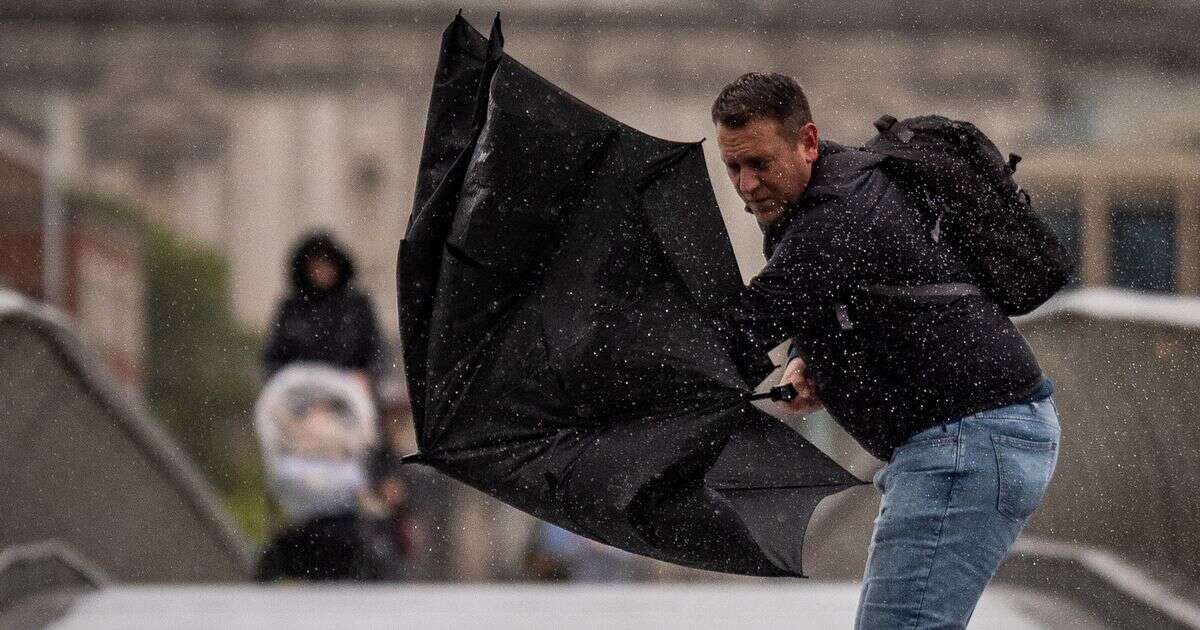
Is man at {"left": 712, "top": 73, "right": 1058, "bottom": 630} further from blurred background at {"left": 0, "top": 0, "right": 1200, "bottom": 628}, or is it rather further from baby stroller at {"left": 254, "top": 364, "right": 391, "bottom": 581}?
blurred background at {"left": 0, "top": 0, "right": 1200, "bottom": 628}

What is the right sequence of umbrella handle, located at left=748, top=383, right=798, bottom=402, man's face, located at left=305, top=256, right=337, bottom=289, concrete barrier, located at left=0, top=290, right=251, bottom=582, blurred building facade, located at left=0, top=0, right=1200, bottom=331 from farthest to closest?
blurred building facade, located at left=0, top=0, right=1200, bottom=331 < man's face, located at left=305, top=256, right=337, bottom=289 < concrete barrier, located at left=0, top=290, right=251, bottom=582 < umbrella handle, located at left=748, top=383, right=798, bottom=402

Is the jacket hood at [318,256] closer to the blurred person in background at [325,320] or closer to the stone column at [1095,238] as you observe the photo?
the blurred person in background at [325,320]

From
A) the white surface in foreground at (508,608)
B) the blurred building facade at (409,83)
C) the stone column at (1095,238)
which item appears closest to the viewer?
the white surface in foreground at (508,608)

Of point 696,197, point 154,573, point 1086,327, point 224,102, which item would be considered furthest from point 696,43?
point 696,197

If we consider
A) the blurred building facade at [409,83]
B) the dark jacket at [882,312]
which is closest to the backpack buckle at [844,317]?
the dark jacket at [882,312]

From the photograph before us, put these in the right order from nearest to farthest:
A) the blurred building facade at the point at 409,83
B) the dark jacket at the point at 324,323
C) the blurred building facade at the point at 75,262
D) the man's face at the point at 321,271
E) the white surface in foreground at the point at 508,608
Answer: the white surface in foreground at the point at 508,608 → the dark jacket at the point at 324,323 → the man's face at the point at 321,271 → the blurred building facade at the point at 409,83 → the blurred building facade at the point at 75,262

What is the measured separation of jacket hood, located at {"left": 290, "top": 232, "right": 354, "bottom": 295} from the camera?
20.1 feet

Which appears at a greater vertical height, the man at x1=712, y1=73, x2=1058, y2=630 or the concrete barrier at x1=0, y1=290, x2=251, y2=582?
the man at x1=712, y1=73, x2=1058, y2=630

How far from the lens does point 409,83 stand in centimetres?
2517

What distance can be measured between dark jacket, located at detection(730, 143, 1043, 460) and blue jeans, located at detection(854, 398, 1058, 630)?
4 centimetres

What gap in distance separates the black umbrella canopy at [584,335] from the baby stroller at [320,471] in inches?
116

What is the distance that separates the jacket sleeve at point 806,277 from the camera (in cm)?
245

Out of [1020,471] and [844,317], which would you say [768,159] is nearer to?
[844,317]

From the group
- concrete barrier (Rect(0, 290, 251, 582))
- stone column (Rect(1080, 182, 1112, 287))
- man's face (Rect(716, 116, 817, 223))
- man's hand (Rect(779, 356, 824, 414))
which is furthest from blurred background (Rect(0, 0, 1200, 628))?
man's face (Rect(716, 116, 817, 223))
